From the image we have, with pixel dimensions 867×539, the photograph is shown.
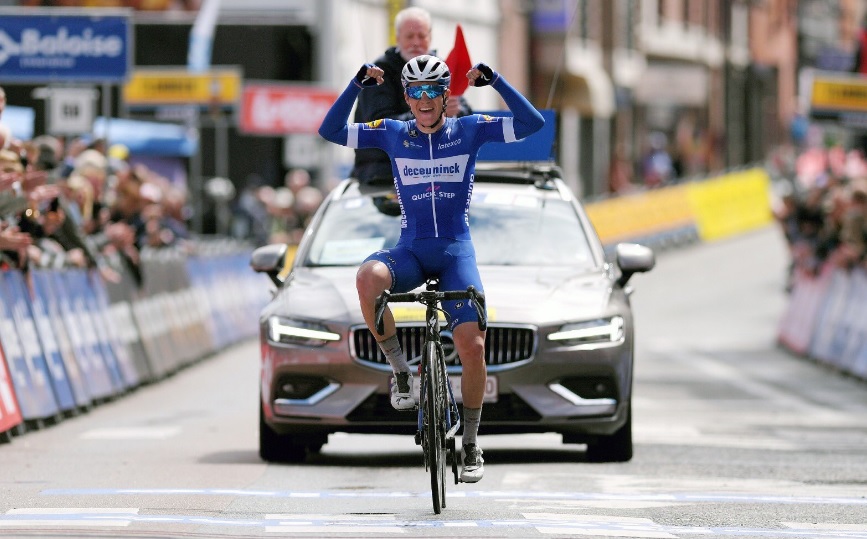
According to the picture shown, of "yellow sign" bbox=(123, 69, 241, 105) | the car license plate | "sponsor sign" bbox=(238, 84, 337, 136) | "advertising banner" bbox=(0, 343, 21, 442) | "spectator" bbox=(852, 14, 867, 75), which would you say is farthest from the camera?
"sponsor sign" bbox=(238, 84, 337, 136)

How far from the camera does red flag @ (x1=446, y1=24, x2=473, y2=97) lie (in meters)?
14.0

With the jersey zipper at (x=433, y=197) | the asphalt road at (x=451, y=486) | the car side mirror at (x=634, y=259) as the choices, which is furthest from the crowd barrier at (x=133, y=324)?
the jersey zipper at (x=433, y=197)

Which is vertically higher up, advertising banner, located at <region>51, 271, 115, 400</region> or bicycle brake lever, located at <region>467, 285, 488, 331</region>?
bicycle brake lever, located at <region>467, 285, 488, 331</region>

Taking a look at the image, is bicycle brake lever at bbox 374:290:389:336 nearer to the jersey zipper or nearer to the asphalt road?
the jersey zipper

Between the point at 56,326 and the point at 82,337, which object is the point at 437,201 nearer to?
the point at 56,326

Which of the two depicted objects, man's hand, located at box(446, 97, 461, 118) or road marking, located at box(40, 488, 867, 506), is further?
man's hand, located at box(446, 97, 461, 118)

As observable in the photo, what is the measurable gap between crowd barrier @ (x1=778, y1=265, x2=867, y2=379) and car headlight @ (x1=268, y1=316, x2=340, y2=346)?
429 inches

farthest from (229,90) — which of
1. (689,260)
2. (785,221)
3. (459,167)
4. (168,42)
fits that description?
(459,167)

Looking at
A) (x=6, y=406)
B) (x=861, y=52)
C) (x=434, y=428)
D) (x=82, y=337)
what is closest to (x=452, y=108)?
(x=434, y=428)

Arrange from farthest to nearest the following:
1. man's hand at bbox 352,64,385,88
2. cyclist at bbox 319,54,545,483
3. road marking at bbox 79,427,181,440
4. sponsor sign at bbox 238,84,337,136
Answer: sponsor sign at bbox 238,84,337,136, road marking at bbox 79,427,181,440, man's hand at bbox 352,64,385,88, cyclist at bbox 319,54,545,483

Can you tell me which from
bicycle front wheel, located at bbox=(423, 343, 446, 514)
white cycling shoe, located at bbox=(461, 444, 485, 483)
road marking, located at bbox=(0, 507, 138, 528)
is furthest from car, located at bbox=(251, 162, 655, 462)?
road marking, located at bbox=(0, 507, 138, 528)

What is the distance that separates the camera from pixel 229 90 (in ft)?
111

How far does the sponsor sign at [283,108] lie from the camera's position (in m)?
36.5

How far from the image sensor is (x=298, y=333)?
12844 mm
